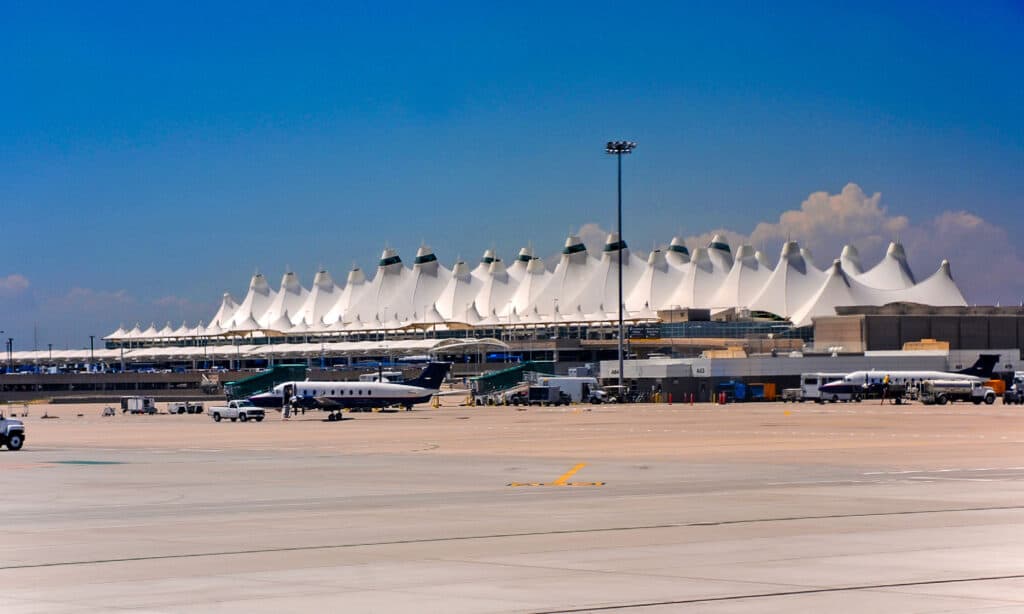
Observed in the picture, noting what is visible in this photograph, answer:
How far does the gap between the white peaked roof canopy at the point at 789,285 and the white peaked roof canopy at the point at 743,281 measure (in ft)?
8.95

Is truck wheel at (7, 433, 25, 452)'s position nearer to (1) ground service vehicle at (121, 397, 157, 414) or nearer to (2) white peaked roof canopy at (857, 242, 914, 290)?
(1) ground service vehicle at (121, 397, 157, 414)

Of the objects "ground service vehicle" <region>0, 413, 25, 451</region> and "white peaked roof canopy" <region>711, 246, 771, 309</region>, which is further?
"white peaked roof canopy" <region>711, 246, 771, 309</region>

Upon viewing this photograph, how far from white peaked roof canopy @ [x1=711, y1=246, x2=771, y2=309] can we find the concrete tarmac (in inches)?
6130

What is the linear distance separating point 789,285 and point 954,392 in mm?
100333

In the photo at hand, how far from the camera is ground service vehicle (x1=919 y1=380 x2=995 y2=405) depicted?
84.0 meters

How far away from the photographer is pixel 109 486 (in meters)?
25.2

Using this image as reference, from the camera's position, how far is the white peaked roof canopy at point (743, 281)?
629 ft

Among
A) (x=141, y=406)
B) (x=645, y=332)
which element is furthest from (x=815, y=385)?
(x=645, y=332)

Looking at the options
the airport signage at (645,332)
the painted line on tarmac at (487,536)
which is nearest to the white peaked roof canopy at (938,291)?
the airport signage at (645,332)

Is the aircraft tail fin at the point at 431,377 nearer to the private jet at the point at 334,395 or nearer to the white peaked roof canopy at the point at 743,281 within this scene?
the private jet at the point at 334,395

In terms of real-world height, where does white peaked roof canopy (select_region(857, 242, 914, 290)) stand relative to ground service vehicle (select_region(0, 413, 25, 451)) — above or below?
above

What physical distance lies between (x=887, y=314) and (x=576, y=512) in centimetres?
11950

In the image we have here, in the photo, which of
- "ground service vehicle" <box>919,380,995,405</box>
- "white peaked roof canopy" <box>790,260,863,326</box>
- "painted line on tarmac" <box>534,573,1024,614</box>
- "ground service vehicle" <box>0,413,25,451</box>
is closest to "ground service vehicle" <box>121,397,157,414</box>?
"ground service vehicle" <box>0,413,25,451</box>

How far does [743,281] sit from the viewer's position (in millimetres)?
193875
